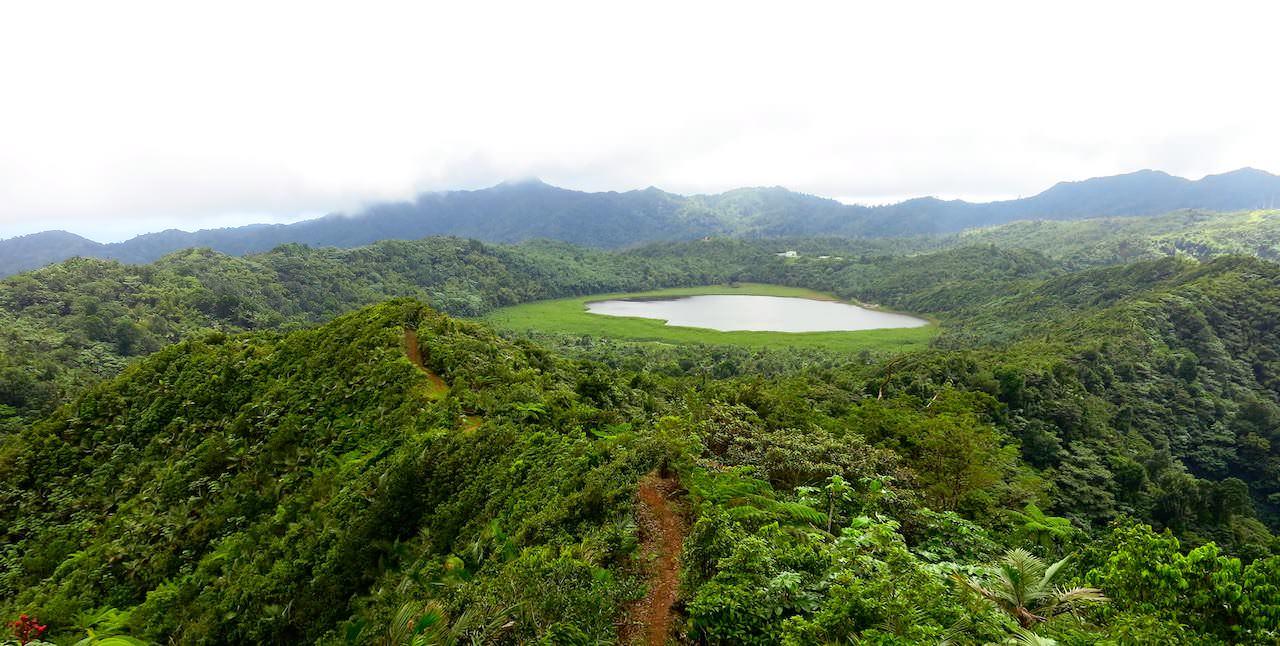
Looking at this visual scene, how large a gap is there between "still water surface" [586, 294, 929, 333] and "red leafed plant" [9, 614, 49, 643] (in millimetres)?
94391

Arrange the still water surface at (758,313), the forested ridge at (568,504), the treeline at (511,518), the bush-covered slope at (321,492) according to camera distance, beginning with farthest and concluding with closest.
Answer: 1. the still water surface at (758,313)
2. the bush-covered slope at (321,492)
3. the forested ridge at (568,504)
4. the treeline at (511,518)

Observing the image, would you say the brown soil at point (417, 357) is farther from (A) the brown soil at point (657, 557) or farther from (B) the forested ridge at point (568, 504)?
(A) the brown soil at point (657, 557)

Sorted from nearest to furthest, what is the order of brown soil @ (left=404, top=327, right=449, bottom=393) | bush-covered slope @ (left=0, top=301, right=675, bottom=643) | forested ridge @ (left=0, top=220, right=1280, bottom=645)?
forested ridge @ (left=0, top=220, right=1280, bottom=645), bush-covered slope @ (left=0, top=301, right=675, bottom=643), brown soil @ (left=404, top=327, right=449, bottom=393)

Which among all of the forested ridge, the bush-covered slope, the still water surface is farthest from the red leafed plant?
the still water surface

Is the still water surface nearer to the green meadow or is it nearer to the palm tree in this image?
the green meadow

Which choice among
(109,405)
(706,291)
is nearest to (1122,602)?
(109,405)

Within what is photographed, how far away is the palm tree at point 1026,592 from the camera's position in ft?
22.3

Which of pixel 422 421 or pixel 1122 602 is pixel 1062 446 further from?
pixel 422 421

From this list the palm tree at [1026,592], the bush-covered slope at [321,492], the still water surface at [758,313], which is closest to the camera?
the palm tree at [1026,592]

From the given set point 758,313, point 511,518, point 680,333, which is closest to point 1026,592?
point 511,518

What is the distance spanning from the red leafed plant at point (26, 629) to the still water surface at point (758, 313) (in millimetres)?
94391

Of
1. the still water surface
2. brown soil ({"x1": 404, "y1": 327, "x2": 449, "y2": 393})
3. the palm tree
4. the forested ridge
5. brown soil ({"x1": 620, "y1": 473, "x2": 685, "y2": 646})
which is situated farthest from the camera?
the still water surface

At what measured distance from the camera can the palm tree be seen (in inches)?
268

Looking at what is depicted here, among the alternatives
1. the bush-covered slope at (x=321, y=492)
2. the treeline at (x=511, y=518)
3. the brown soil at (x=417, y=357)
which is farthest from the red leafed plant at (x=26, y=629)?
the brown soil at (x=417, y=357)
